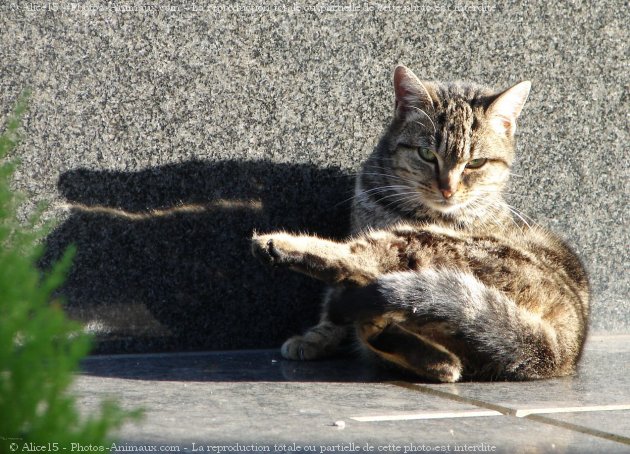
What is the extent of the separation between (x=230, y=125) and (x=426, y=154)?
77 cm

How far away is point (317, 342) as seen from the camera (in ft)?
10.0

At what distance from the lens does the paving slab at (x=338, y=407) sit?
178cm

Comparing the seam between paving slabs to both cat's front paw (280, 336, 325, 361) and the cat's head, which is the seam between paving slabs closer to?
cat's front paw (280, 336, 325, 361)

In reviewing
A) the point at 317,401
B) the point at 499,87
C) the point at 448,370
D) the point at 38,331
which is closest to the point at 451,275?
the point at 448,370

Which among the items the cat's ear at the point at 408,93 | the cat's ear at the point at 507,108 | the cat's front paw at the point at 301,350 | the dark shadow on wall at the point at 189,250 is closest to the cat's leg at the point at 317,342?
the cat's front paw at the point at 301,350

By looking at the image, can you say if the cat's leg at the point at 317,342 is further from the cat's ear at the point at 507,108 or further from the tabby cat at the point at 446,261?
the cat's ear at the point at 507,108

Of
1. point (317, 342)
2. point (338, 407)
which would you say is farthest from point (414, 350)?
point (317, 342)

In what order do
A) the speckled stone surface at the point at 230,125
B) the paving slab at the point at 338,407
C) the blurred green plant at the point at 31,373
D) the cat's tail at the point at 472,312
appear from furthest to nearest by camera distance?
the speckled stone surface at the point at 230,125 → the cat's tail at the point at 472,312 → the paving slab at the point at 338,407 → the blurred green plant at the point at 31,373

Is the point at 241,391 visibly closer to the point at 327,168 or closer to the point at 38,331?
the point at 327,168

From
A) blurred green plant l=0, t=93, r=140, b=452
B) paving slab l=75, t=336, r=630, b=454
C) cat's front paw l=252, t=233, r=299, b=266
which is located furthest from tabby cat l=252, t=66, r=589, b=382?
blurred green plant l=0, t=93, r=140, b=452

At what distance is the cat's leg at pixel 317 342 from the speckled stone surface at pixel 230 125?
0.25 m

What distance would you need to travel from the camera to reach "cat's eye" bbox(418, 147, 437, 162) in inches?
126

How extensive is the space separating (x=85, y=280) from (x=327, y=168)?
1.05m

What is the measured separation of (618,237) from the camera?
375 cm
